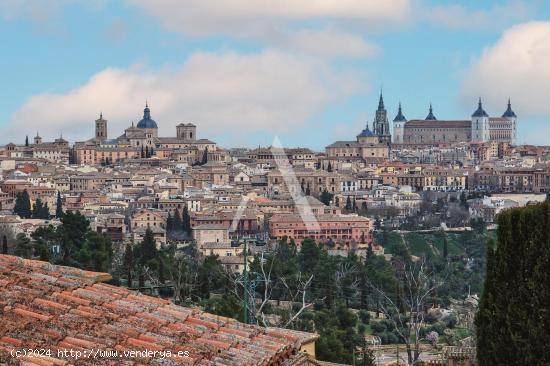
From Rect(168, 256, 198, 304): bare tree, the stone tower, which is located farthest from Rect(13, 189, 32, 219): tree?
the stone tower

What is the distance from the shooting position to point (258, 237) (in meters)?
40.4

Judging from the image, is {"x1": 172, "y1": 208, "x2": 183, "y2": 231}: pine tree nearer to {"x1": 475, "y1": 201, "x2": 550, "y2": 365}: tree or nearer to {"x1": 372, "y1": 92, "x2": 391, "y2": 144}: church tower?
{"x1": 475, "y1": 201, "x2": 550, "y2": 365}: tree

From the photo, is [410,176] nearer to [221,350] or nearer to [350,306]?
[350,306]

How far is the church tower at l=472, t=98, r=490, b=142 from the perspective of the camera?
93.3 metres

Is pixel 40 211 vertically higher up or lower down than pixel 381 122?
lower down

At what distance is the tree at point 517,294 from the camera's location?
5801 millimetres

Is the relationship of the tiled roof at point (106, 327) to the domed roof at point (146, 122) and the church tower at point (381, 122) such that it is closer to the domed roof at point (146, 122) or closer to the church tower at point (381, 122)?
the domed roof at point (146, 122)

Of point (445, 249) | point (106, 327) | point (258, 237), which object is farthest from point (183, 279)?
point (258, 237)

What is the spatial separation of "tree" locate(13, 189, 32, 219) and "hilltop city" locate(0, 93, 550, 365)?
0.08 m

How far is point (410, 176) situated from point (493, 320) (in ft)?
190

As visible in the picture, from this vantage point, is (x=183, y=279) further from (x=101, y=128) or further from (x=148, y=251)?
(x=101, y=128)

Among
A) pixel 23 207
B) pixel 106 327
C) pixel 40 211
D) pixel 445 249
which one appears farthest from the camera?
pixel 23 207

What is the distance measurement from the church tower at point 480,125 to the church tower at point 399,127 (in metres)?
5.77

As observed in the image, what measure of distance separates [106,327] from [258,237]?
1435 inches
